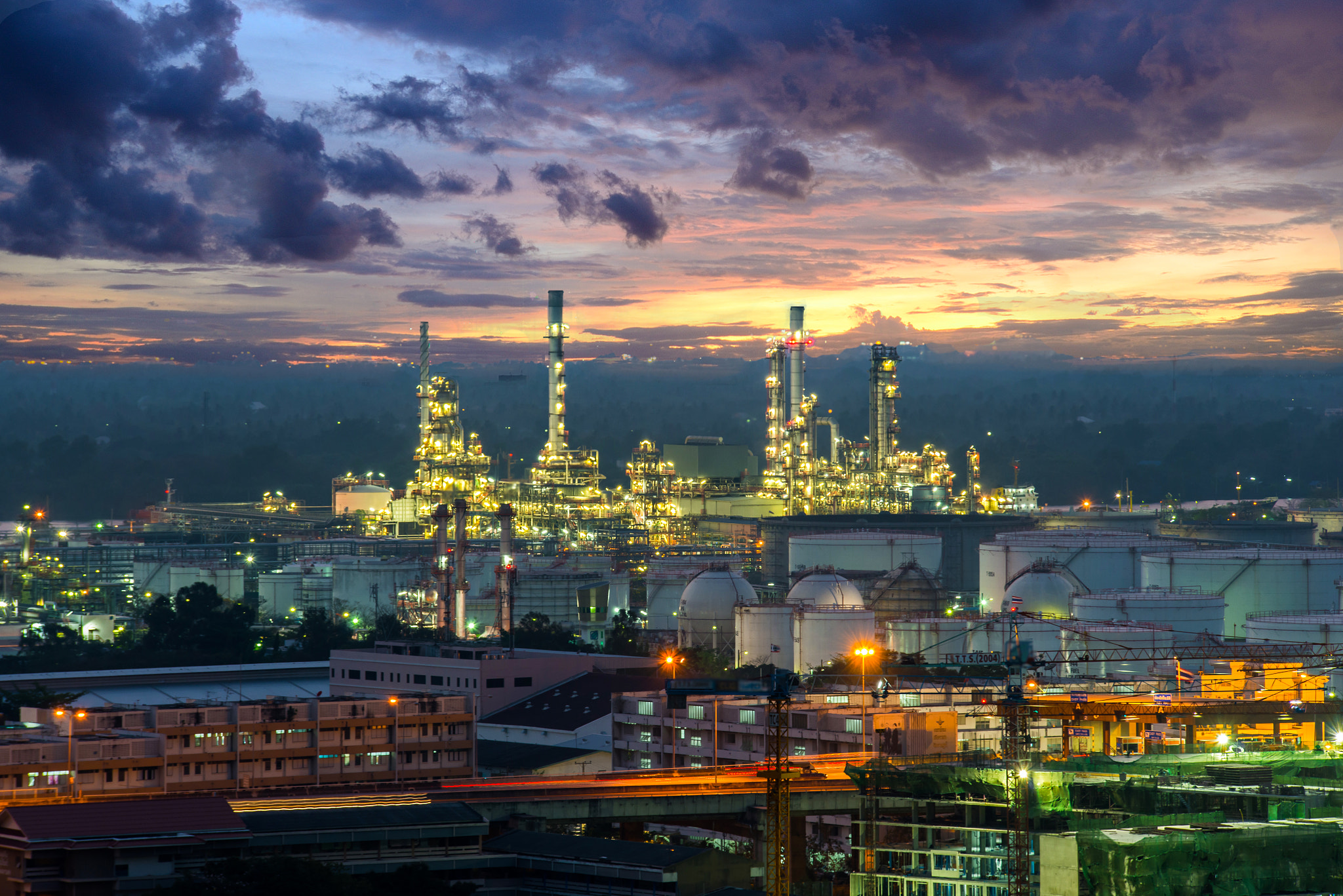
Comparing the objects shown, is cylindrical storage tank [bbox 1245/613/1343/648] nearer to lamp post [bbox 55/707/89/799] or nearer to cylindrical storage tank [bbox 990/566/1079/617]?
cylindrical storage tank [bbox 990/566/1079/617]

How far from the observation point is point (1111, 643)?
188ft

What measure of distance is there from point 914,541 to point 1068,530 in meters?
10.9

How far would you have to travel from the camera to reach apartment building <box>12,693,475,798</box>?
37094 mm

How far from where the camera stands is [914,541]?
7881cm

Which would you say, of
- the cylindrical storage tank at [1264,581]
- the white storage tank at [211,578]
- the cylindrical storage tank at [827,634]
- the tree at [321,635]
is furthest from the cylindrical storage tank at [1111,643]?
the white storage tank at [211,578]

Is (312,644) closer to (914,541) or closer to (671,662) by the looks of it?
(671,662)

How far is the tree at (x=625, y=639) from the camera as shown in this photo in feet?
223

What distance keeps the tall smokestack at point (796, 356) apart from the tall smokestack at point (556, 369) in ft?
43.4

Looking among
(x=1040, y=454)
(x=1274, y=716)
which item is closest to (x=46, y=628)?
(x=1274, y=716)

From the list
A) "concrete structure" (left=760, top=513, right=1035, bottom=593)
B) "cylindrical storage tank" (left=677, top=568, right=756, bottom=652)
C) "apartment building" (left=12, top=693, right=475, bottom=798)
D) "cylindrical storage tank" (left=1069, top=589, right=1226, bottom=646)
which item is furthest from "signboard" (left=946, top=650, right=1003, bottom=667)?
"concrete structure" (left=760, top=513, right=1035, bottom=593)

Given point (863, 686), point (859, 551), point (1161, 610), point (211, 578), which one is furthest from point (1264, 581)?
point (211, 578)

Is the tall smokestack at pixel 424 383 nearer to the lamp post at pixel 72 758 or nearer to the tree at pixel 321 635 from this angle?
the tree at pixel 321 635

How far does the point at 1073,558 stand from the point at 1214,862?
51.0 m

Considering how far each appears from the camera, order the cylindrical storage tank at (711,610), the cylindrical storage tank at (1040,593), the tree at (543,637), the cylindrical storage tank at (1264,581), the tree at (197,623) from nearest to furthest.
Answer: the cylindrical storage tank at (1040,593)
the tree at (543,637)
the cylindrical storage tank at (711,610)
the cylindrical storage tank at (1264,581)
the tree at (197,623)
